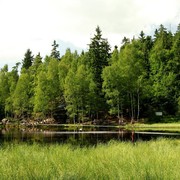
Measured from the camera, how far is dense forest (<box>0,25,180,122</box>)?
67.5 m

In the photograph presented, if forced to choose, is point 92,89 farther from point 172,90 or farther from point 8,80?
point 8,80

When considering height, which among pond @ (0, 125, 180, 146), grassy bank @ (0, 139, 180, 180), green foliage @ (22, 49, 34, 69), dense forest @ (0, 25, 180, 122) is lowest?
pond @ (0, 125, 180, 146)

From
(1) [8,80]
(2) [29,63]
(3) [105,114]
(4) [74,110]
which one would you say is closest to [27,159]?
(4) [74,110]

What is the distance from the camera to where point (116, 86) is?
6731 centimetres

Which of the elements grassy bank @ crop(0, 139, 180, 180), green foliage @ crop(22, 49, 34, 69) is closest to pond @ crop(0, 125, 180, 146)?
grassy bank @ crop(0, 139, 180, 180)

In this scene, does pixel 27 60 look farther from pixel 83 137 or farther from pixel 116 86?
pixel 83 137

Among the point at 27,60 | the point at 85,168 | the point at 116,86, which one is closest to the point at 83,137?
the point at 85,168

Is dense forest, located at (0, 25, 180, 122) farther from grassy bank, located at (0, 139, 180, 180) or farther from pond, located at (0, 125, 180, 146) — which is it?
grassy bank, located at (0, 139, 180, 180)

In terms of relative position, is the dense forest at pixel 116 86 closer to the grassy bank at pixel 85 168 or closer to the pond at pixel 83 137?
the pond at pixel 83 137

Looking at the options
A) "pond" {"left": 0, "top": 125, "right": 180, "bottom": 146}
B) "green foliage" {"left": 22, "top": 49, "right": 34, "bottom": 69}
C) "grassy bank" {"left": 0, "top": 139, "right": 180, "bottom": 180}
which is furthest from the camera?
"green foliage" {"left": 22, "top": 49, "right": 34, "bottom": 69}

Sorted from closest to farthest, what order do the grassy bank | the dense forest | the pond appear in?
the grassy bank
the pond
the dense forest

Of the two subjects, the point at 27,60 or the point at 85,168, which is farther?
the point at 27,60

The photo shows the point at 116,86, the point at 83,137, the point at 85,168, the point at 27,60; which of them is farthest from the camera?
the point at 27,60

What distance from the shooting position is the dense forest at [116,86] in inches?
2657
